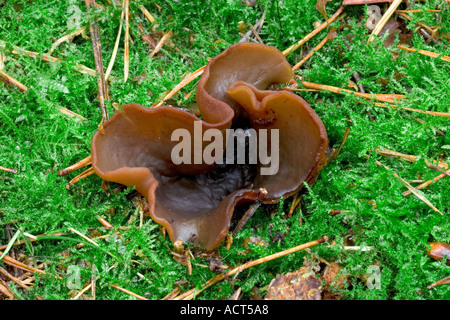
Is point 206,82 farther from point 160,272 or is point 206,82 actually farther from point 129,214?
point 160,272

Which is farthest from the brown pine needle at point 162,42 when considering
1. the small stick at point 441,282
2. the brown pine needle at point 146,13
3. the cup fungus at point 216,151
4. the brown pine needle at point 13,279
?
the small stick at point 441,282

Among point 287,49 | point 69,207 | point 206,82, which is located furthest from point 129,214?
point 287,49

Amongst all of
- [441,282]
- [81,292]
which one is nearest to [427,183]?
[441,282]

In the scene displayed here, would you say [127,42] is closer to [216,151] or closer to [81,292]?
[216,151]

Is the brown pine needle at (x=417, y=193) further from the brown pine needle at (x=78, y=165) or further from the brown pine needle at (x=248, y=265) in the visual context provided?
the brown pine needle at (x=78, y=165)

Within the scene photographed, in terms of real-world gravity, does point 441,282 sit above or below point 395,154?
below

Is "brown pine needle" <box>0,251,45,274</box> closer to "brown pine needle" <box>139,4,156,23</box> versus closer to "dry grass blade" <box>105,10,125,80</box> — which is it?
"dry grass blade" <box>105,10,125,80</box>
